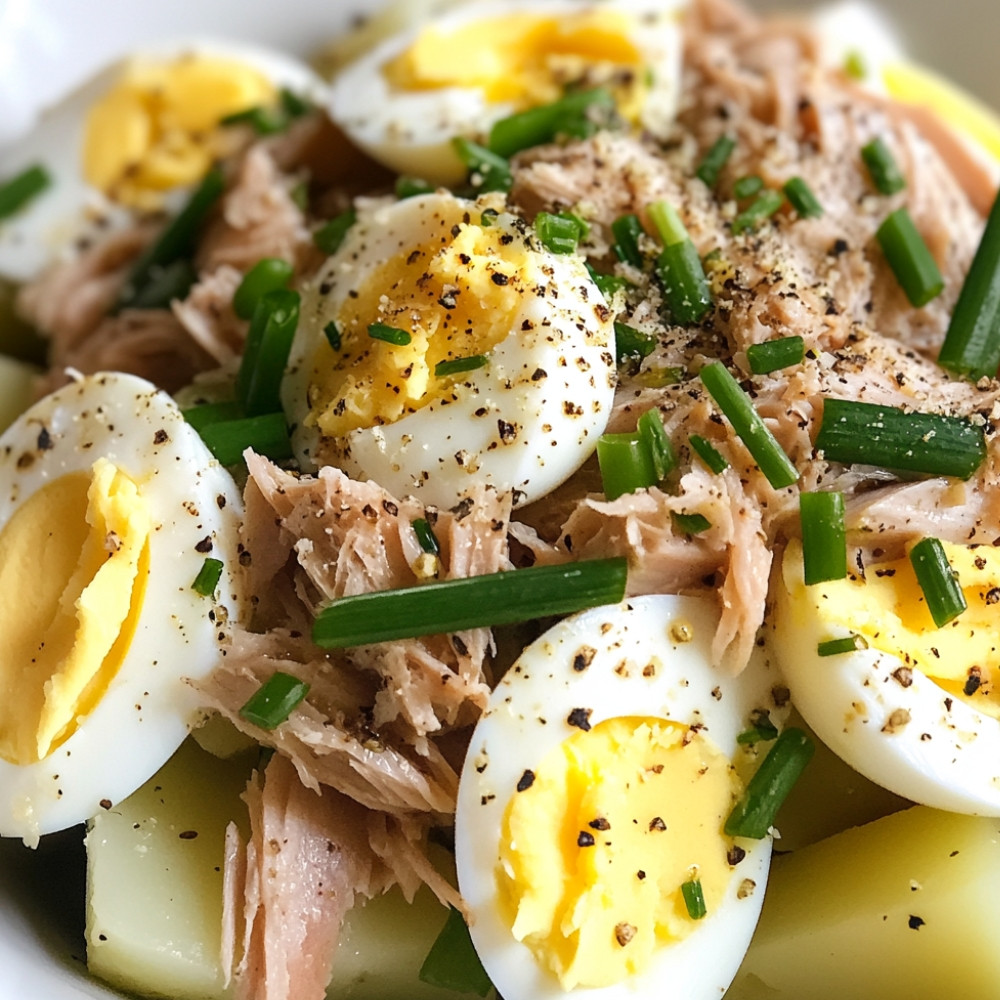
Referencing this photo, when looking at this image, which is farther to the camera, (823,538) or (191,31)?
(191,31)

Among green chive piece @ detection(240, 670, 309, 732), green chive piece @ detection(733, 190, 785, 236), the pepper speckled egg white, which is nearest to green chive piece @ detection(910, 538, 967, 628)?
green chive piece @ detection(733, 190, 785, 236)

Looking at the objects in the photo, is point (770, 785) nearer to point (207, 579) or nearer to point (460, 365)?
point (460, 365)

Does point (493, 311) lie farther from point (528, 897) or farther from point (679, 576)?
point (528, 897)

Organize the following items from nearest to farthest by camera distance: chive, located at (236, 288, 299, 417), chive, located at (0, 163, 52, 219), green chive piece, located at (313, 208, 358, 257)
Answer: chive, located at (236, 288, 299, 417) < green chive piece, located at (313, 208, 358, 257) < chive, located at (0, 163, 52, 219)

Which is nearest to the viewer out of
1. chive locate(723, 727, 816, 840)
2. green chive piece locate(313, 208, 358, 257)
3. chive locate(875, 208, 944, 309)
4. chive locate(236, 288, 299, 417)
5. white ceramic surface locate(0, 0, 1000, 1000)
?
chive locate(723, 727, 816, 840)

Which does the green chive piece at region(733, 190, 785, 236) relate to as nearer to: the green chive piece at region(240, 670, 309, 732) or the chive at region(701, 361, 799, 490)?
the chive at region(701, 361, 799, 490)

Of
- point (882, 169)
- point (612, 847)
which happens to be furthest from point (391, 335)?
point (882, 169)

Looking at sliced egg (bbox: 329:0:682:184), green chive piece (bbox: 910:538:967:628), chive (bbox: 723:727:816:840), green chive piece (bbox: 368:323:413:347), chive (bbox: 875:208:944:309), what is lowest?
chive (bbox: 723:727:816:840)
